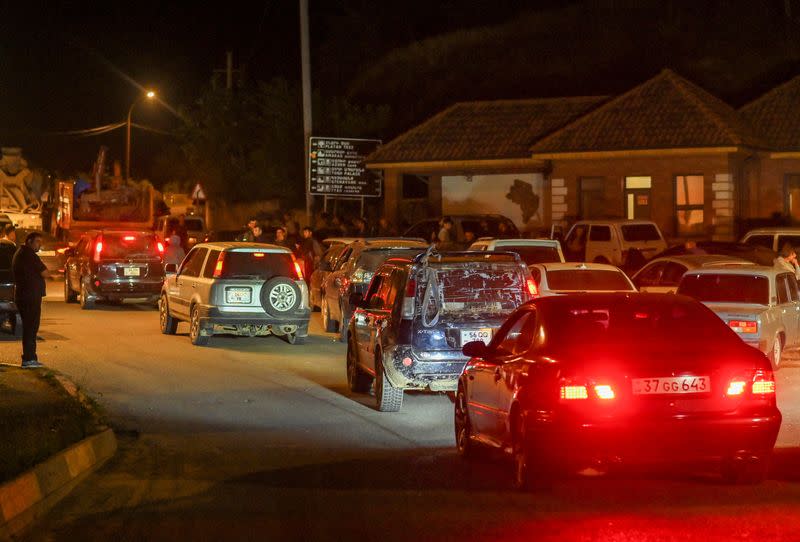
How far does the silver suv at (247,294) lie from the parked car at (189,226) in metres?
18.7

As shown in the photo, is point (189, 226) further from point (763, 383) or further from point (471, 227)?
point (763, 383)

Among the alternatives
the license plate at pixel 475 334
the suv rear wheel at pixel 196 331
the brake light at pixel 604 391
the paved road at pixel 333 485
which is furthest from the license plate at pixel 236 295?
the brake light at pixel 604 391

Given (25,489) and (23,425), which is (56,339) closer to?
(23,425)

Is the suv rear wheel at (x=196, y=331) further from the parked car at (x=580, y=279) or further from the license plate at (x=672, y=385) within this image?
the license plate at (x=672, y=385)

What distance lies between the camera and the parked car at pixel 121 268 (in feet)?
92.3

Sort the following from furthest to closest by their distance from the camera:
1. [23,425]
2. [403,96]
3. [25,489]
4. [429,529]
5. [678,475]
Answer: [403,96]
[23,425]
[678,475]
[25,489]
[429,529]

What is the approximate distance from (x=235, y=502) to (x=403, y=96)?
54790 millimetres

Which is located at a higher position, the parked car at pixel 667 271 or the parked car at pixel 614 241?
the parked car at pixel 614 241

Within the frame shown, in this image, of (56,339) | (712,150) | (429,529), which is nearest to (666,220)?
(712,150)

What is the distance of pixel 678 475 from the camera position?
10117mm

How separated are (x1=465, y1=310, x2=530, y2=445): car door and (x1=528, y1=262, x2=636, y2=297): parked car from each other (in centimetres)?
798

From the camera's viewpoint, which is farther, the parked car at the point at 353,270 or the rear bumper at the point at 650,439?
the parked car at the point at 353,270

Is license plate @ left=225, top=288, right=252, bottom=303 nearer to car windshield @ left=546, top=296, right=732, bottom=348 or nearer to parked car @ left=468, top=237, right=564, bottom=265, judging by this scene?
parked car @ left=468, top=237, right=564, bottom=265

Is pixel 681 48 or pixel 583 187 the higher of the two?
pixel 681 48
